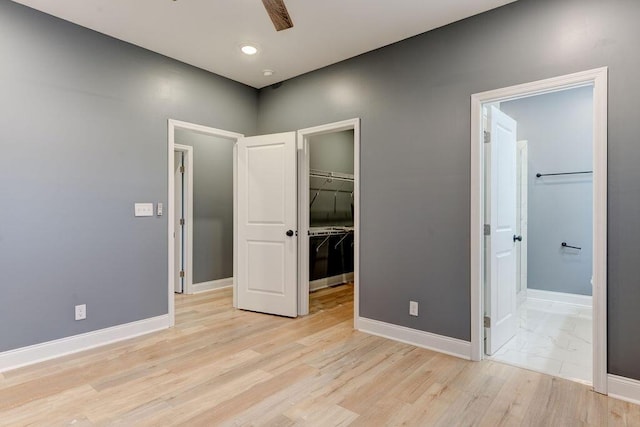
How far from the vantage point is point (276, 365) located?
2.70 metres

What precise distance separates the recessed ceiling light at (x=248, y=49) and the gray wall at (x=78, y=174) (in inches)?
30.2

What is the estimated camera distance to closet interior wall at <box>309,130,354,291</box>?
540 cm

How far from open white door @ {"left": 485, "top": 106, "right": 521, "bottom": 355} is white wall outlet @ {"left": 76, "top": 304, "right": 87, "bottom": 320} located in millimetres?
3362

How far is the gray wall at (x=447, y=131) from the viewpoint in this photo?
7.24 ft

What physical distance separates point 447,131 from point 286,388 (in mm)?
2343

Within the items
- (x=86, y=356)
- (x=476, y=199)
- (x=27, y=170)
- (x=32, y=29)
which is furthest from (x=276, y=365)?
(x=32, y=29)

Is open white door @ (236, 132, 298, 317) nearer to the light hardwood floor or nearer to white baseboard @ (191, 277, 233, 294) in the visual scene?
the light hardwood floor

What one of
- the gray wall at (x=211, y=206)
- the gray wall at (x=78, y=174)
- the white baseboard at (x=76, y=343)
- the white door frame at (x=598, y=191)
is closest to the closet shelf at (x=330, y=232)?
the gray wall at (x=211, y=206)

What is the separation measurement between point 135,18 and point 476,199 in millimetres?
3113

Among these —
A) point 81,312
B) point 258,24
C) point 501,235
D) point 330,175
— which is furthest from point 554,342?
point 81,312

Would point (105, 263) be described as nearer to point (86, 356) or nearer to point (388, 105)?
point (86, 356)

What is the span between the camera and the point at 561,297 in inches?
175

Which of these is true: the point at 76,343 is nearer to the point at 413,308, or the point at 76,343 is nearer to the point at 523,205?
the point at 413,308

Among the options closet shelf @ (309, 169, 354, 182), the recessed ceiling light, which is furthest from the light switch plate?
closet shelf @ (309, 169, 354, 182)
